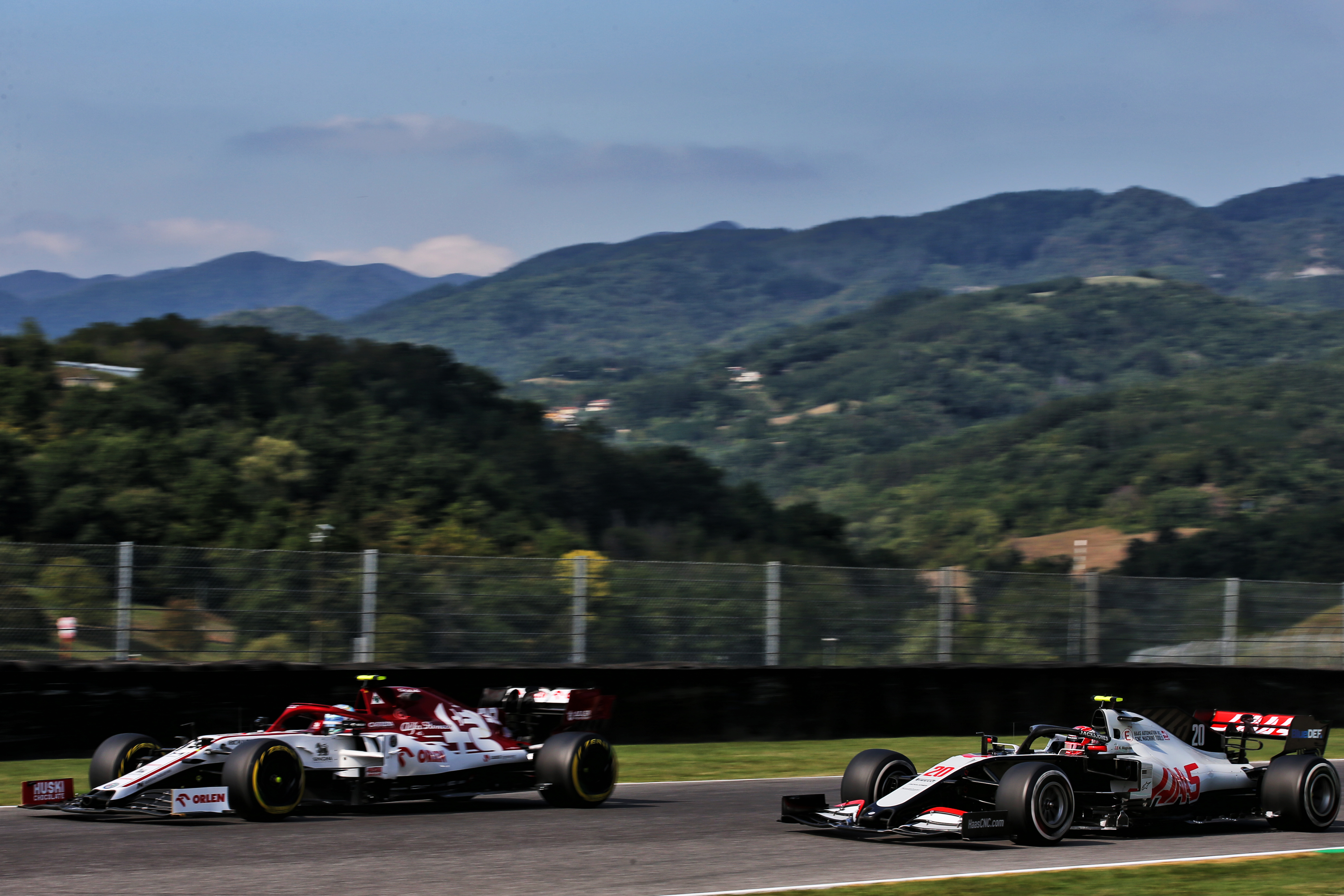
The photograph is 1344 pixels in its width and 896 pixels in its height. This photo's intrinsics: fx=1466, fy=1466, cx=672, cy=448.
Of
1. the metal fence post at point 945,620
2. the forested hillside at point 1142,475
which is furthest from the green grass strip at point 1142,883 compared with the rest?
the forested hillside at point 1142,475

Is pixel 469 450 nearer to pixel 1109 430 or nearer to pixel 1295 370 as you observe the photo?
pixel 1109 430

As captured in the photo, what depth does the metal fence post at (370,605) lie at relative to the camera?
13773 mm

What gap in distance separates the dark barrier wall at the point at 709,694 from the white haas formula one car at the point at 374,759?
2.28 metres

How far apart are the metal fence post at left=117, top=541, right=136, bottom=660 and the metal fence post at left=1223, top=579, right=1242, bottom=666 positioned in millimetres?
13303

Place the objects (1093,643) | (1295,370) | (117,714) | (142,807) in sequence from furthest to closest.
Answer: (1295,370) → (1093,643) → (117,714) → (142,807)

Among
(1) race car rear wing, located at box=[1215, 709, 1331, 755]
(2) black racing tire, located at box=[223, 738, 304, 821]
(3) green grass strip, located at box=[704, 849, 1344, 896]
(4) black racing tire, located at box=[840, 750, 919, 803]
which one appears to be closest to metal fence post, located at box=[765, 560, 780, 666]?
(1) race car rear wing, located at box=[1215, 709, 1331, 755]

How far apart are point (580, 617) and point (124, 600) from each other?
4.42m

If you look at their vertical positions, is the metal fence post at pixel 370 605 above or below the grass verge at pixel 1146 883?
above

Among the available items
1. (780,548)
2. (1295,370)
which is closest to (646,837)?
(780,548)

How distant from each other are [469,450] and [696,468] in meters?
9.94

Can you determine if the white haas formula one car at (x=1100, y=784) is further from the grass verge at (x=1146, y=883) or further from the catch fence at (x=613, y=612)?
the catch fence at (x=613, y=612)

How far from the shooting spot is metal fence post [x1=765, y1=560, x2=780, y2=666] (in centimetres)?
1584

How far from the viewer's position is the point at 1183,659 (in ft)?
61.2

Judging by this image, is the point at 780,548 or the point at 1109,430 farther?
the point at 1109,430
